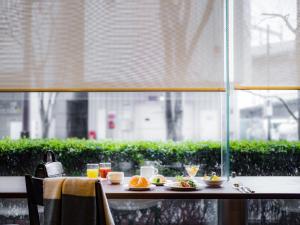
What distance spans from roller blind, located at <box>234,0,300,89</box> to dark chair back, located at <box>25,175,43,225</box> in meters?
2.08

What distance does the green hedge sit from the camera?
3848 mm

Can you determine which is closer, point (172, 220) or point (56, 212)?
point (56, 212)

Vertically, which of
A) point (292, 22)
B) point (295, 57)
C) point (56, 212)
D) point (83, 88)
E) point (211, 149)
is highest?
point (292, 22)

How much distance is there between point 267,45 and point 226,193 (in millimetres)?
1812

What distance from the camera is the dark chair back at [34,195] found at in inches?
91.2

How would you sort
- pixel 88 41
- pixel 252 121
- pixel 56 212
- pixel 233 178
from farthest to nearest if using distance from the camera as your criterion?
1. pixel 252 121
2. pixel 88 41
3. pixel 233 178
4. pixel 56 212

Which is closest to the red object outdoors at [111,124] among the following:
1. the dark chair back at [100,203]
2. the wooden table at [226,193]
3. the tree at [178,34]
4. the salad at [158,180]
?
the tree at [178,34]

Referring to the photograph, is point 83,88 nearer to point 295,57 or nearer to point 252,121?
point 295,57

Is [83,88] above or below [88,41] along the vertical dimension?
below

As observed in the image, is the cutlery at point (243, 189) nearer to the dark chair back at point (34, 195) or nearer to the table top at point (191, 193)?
the table top at point (191, 193)

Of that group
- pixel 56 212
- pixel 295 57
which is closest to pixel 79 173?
pixel 56 212

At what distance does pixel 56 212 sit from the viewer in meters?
2.25

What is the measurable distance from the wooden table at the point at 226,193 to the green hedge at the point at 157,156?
51 centimetres

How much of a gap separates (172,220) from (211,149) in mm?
762
